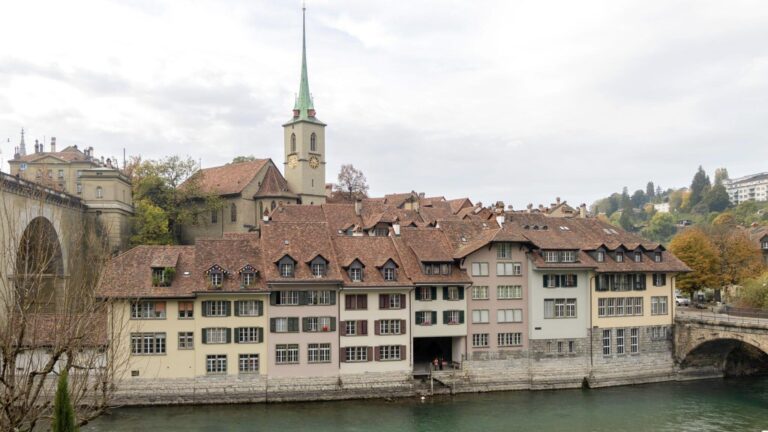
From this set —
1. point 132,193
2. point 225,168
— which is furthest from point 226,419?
point 225,168

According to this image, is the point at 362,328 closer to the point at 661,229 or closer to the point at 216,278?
the point at 216,278

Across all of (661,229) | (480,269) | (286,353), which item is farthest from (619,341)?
(661,229)

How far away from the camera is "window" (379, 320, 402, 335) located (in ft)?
166

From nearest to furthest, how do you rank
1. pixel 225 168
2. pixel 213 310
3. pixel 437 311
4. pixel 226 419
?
pixel 226 419 < pixel 213 310 < pixel 437 311 < pixel 225 168

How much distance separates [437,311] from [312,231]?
1078 cm

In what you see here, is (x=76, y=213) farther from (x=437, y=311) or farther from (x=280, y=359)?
(x=437, y=311)

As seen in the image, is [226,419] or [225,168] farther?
[225,168]

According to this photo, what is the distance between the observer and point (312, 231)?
174ft

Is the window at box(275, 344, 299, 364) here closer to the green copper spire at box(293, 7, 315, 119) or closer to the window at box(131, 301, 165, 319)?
the window at box(131, 301, 165, 319)

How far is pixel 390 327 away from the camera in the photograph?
5084 centimetres

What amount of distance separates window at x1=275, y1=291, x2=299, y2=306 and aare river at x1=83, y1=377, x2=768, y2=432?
21.6 feet

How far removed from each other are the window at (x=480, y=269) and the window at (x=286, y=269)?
1390cm

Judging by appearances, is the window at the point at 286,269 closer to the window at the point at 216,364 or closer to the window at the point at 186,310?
the window at the point at 186,310

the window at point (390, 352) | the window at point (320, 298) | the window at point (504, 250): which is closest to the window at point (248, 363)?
the window at point (320, 298)
